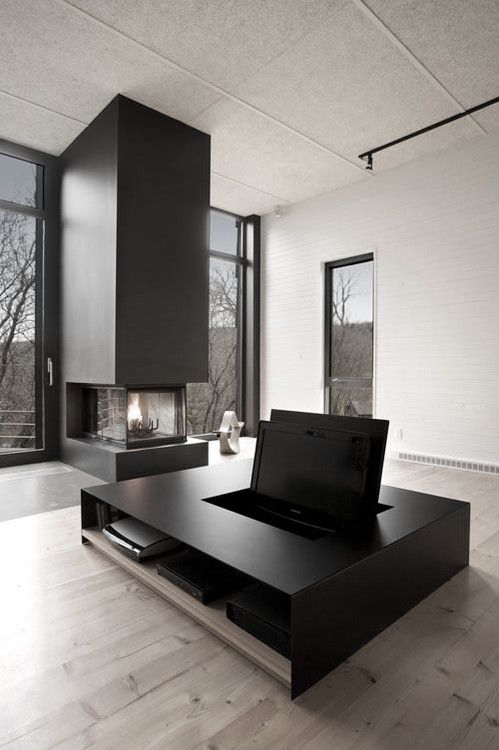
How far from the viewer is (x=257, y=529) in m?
1.65

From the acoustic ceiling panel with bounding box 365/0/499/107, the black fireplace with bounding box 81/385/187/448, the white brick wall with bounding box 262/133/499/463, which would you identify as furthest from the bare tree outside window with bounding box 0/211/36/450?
the acoustic ceiling panel with bounding box 365/0/499/107

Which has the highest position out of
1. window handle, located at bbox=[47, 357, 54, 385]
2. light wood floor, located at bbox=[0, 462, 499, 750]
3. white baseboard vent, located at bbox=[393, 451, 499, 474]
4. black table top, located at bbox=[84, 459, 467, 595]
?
window handle, located at bbox=[47, 357, 54, 385]

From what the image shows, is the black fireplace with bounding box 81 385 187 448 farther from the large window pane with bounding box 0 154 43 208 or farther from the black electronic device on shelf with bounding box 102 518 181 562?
the large window pane with bounding box 0 154 43 208

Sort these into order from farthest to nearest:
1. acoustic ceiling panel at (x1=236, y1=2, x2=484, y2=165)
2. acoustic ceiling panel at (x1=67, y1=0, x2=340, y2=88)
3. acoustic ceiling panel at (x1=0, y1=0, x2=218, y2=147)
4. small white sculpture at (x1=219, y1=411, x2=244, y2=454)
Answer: small white sculpture at (x1=219, y1=411, x2=244, y2=454) → acoustic ceiling panel at (x1=236, y1=2, x2=484, y2=165) → acoustic ceiling panel at (x1=0, y1=0, x2=218, y2=147) → acoustic ceiling panel at (x1=67, y1=0, x2=340, y2=88)

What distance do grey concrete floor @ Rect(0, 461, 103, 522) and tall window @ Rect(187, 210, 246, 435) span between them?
1.86m

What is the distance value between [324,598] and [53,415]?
140 inches

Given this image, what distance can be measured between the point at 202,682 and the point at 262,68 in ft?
11.0

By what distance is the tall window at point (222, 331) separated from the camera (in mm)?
5594

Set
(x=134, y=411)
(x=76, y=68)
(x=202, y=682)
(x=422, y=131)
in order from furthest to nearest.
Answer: (x=422, y=131)
(x=134, y=411)
(x=76, y=68)
(x=202, y=682)

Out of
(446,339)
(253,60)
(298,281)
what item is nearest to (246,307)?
(298,281)

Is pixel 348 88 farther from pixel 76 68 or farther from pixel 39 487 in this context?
pixel 39 487

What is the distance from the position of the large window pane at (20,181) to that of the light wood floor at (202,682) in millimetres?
3360

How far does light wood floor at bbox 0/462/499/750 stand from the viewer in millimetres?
1106

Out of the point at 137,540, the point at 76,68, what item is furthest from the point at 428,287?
the point at 137,540
